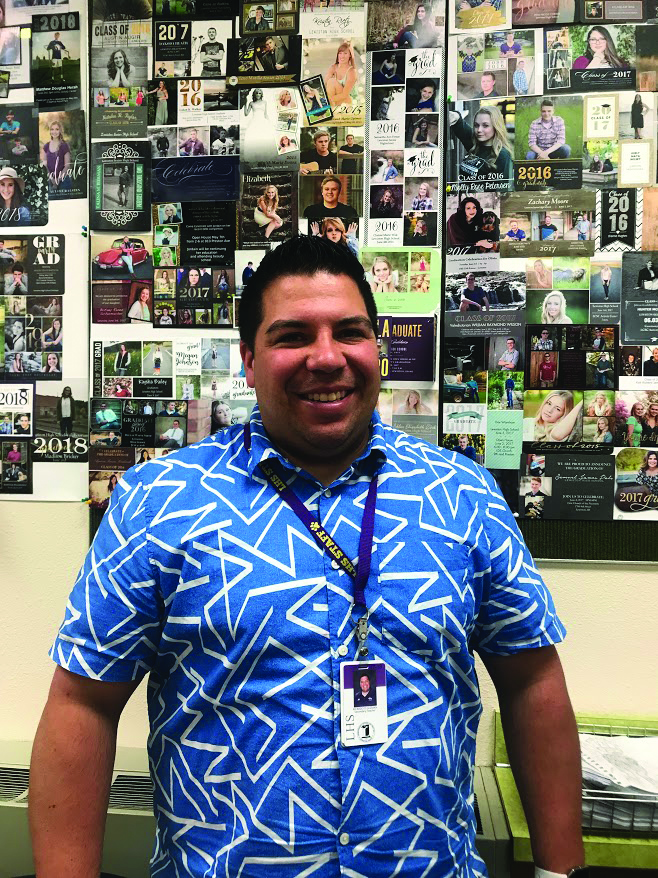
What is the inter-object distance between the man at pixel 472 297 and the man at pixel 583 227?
277 millimetres

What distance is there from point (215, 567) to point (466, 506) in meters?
0.41

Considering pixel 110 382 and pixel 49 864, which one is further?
pixel 110 382

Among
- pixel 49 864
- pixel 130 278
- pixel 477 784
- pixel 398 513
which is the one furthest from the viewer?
pixel 130 278

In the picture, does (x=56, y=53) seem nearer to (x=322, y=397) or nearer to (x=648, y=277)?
(x=322, y=397)

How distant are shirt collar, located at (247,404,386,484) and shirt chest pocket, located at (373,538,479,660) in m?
0.14

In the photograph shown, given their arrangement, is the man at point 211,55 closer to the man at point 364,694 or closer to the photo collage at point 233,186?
the photo collage at point 233,186

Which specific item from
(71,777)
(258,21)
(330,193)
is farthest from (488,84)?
(71,777)

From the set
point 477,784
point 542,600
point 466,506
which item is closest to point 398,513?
point 466,506

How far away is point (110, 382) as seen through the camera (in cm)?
175

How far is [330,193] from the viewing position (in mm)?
1676

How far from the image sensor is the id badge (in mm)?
906

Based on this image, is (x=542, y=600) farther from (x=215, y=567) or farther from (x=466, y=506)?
(x=215, y=567)

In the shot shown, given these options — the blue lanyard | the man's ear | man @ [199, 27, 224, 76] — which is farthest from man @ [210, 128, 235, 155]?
the blue lanyard

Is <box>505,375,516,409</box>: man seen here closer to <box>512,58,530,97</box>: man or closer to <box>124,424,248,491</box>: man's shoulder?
<box>512,58,530,97</box>: man
